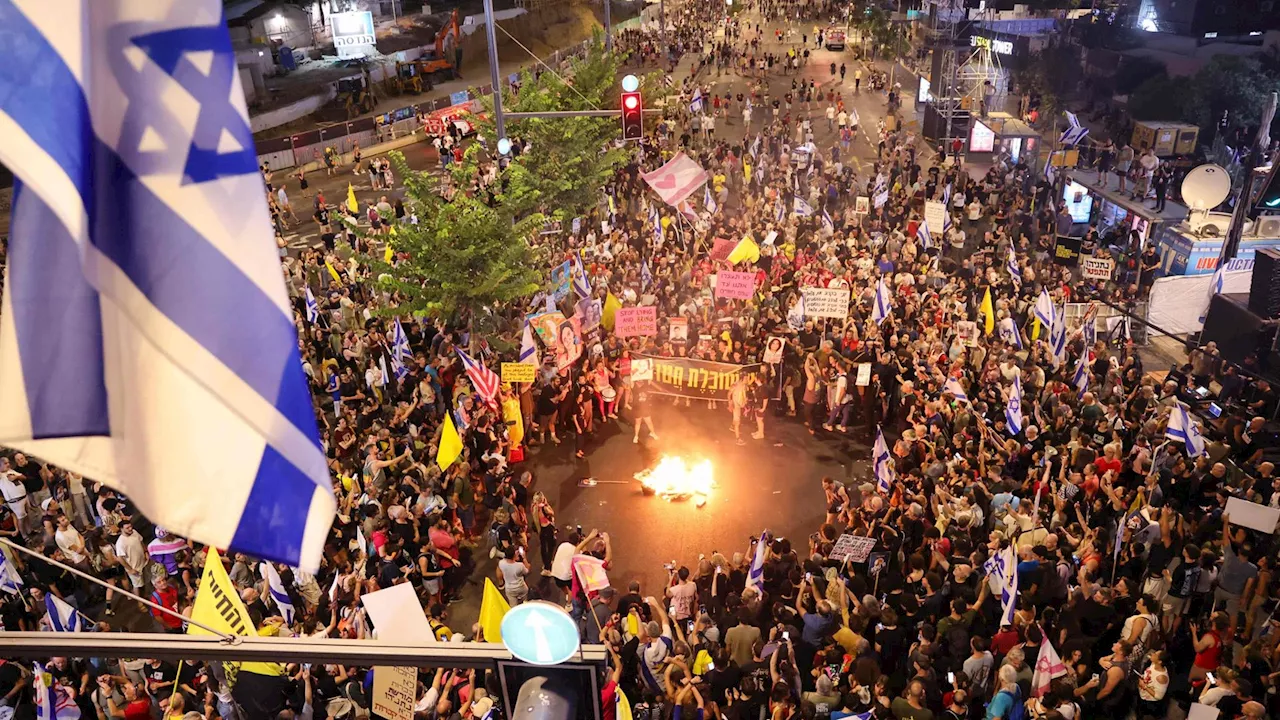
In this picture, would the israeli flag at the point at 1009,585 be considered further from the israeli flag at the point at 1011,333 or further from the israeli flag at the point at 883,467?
the israeli flag at the point at 1011,333

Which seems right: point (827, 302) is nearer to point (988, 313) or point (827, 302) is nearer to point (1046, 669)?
point (988, 313)

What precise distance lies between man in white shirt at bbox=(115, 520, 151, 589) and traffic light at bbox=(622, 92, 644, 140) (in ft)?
34.5

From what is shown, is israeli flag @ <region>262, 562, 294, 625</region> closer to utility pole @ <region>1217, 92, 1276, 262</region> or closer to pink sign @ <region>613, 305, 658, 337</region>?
pink sign @ <region>613, 305, 658, 337</region>

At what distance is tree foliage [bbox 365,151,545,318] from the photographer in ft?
55.5

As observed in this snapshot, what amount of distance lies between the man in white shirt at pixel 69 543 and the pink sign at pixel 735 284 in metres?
12.1

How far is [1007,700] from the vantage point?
9047 millimetres

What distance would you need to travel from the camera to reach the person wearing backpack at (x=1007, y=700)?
9.00 meters

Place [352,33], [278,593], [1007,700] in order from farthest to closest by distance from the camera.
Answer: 1. [352,33]
2. [278,593]
3. [1007,700]

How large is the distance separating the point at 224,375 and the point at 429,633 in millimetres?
5817

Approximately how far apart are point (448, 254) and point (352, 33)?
4089 centimetres

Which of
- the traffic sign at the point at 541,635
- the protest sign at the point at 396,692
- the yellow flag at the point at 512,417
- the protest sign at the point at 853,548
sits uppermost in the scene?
the traffic sign at the point at 541,635

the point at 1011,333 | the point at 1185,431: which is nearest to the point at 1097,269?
the point at 1011,333

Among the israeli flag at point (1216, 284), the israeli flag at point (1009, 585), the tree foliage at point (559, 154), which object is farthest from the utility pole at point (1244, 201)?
the tree foliage at point (559, 154)

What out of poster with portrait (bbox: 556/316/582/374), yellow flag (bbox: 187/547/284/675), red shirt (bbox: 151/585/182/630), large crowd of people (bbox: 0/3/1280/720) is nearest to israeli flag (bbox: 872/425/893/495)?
large crowd of people (bbox: 0/3/1280/720)
